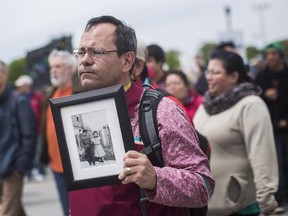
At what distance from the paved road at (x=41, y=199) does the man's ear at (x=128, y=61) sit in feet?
21.5

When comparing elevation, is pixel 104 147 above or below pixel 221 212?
above

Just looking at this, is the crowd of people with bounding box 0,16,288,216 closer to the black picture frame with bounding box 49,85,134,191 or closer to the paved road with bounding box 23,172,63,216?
the black picture frame with bounding box 49,85,134,191

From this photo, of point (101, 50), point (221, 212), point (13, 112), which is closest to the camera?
point (101, 50)

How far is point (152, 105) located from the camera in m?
2.49

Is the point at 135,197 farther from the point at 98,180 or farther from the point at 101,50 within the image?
the point at 101,50

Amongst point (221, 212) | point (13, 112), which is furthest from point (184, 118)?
point (13, 112)

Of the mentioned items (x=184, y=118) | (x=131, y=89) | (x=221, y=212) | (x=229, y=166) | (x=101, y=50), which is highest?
(x=101, y=50)

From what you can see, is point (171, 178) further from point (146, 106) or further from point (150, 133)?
point (146, 106)

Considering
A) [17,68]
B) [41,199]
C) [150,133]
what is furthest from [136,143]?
[17,68]

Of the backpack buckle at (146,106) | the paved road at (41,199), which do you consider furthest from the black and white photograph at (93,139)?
the paved road at (41,199)

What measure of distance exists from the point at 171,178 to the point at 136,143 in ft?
0.81

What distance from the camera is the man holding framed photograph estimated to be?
2.35 m

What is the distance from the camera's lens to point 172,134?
95.1 inches

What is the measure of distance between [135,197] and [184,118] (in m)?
0.38
